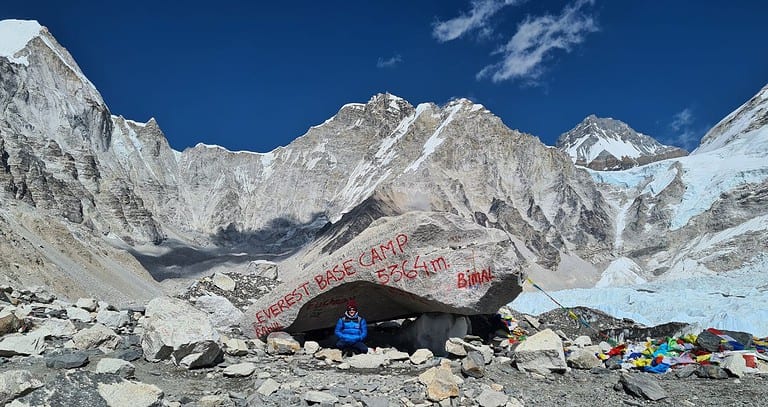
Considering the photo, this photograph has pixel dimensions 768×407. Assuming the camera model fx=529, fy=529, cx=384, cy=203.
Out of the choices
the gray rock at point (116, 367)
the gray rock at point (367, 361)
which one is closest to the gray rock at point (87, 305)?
the gray rock at point (116, 367)

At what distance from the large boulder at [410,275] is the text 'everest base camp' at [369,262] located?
0.14ft

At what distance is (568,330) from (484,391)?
830cm

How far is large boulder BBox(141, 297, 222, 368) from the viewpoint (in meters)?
7.85

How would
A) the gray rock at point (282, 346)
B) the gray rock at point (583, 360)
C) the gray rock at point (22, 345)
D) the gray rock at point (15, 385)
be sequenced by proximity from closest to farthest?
the gray rock at point (15, 385) → the gray rock at point (22, 345) → the gray rock at point (583, 360) → the gray rock at point (282, 346)

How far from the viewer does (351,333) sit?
31.8ft

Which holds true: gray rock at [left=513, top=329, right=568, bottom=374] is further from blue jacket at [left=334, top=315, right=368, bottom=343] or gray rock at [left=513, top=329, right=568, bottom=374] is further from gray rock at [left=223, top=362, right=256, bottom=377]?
gray rock at [left=223, top=362, right=256, bottom=377]

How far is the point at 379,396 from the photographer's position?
6.94 metres

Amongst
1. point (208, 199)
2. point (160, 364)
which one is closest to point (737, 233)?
point (160, 364)

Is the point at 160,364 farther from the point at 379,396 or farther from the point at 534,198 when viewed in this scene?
the point at 534,198

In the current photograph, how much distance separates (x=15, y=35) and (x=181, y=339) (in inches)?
4595

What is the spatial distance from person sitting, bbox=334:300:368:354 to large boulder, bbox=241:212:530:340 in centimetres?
61

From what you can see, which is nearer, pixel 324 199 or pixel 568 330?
pixel 568 330

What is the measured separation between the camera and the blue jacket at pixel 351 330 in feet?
31.8

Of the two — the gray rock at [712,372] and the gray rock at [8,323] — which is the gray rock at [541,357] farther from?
the gray rock at [8,323]
